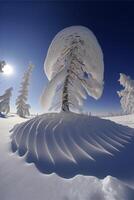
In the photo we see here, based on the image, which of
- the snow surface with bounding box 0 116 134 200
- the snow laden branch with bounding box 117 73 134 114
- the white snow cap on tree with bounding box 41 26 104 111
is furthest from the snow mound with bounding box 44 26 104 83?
the snow laden branch with bounding box 117 73 134 114

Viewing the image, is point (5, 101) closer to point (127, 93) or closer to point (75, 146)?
point (127, 93)

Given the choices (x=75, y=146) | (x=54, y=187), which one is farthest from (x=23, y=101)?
(x=54, y=187)

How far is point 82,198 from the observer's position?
5398mm

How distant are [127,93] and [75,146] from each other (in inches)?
1231

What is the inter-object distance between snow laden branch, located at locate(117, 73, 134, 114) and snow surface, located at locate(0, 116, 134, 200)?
1307 inches

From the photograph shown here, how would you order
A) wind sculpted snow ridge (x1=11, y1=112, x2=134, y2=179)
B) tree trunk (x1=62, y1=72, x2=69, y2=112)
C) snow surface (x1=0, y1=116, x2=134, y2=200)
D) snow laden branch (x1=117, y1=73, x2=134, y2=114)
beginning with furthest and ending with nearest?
snow laden branch (x1=117, y1=73, x2=134, y2=114)
tree trunk (x1=62, y1=72, x2=69, y2=112)
wind sculpted snow ridge (x1=11, y1=112, x2=134, y2=179)
snow surface (x1=0, y1=116, x2=134, y2=200)

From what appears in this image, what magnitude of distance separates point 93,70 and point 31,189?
10.8 m

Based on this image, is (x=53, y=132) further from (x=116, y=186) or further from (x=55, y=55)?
(x=55, y=55)

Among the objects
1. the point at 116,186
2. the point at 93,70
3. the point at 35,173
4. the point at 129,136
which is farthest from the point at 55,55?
the point at 116,186

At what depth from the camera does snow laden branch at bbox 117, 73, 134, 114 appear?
37.2m

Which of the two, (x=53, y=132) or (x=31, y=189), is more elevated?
(x=53, y=132)

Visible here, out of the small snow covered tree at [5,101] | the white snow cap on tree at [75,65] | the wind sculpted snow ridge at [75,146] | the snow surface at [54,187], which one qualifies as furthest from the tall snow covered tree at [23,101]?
the snow surface at [54,187]

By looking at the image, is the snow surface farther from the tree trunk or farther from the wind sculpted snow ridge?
the tree trunk

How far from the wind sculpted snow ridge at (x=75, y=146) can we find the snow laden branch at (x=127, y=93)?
26.7 m
